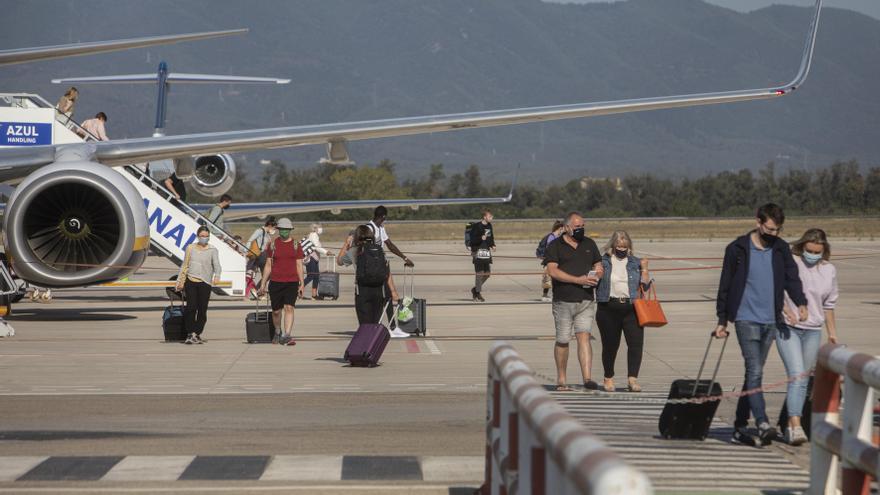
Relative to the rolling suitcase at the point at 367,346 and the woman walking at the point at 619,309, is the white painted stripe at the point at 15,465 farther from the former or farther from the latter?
the rolling suitcase at the point at 367,346

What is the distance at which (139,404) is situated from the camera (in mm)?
12906

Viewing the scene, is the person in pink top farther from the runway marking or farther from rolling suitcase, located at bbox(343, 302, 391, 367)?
rolling suitcase, located at bbox(343, 302, 391, 367)

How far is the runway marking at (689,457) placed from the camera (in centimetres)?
902

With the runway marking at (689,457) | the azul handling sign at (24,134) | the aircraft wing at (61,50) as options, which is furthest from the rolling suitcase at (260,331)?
the runway marking at (689,457)

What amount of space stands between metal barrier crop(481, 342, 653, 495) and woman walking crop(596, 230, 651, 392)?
217 inches

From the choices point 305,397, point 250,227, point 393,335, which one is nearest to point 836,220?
point 250,227

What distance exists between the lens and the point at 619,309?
538 inches

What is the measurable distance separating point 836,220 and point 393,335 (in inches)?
2760

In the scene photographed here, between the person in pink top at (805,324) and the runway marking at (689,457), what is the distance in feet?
1.45

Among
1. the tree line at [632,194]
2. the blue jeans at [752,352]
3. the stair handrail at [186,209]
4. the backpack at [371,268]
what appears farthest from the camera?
the tree line at [632,194]

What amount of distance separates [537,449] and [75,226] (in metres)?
15.1

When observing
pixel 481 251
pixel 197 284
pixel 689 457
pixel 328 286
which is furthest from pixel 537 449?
pixel 328 286

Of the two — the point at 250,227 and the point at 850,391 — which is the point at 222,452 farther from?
the point at 250,227

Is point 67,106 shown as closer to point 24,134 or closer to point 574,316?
point 24,134
